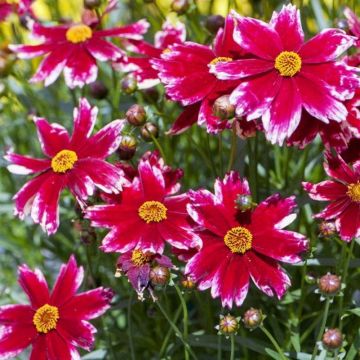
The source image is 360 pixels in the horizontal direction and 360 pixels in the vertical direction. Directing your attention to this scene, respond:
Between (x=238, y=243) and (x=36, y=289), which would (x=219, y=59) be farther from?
(x=36, y=289)

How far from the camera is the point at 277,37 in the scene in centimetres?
93

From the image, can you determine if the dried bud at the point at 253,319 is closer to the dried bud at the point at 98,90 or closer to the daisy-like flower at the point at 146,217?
the daisy-like flower at the point at 146,217

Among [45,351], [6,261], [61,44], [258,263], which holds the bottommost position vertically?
[6,261]

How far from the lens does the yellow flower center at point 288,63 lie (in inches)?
35.8

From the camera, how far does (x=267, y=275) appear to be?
2.92 ft

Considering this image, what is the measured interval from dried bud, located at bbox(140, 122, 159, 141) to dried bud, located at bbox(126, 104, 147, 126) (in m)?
0.03

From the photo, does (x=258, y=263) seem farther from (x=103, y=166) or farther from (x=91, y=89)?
(x=91, y=89)

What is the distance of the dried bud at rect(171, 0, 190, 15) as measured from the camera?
1.20 m

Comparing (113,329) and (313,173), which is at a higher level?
(313,173)

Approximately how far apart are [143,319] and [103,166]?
48 centimetres

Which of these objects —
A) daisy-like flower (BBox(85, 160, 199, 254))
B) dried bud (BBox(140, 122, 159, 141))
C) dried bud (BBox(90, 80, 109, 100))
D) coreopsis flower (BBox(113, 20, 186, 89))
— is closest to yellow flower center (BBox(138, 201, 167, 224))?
daisy-like flower (BBox(85, 160, 199, 254))

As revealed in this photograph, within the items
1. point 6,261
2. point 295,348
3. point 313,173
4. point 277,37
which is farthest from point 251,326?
point 6,261

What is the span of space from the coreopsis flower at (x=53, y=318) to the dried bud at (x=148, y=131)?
0.20m

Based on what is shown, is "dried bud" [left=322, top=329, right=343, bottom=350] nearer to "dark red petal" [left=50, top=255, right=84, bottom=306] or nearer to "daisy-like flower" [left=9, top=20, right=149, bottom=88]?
"dark red petal" [left=50, top=255, right=84, bottom=306]
